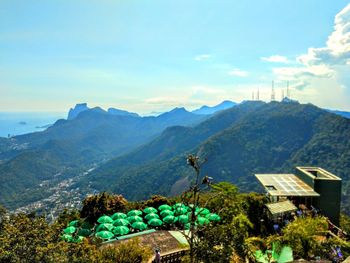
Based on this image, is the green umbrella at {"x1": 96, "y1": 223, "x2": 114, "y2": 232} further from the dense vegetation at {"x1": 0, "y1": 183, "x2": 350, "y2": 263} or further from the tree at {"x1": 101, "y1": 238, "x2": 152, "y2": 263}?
the tree at {"x1": 101, "y1": 238, "x2": 152, "y2": 263}

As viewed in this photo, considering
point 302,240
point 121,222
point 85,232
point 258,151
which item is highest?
point 302,240

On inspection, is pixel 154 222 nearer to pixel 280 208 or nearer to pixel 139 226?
pixel 139 226

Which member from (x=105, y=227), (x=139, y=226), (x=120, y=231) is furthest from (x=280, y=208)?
(x=105, y=227)

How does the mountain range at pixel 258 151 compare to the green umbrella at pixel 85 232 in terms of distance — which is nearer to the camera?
the green umbrella at pixel 85 232

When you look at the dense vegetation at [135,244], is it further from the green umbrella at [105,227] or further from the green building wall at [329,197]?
the green building wall at [329,197]

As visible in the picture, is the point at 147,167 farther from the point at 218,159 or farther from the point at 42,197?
the point at 42,197

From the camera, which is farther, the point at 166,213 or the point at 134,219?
the point at 166,213

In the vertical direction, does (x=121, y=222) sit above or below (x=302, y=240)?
below

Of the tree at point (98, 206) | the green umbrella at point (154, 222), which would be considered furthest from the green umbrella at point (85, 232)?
the green umbrella at point (154, 222)
